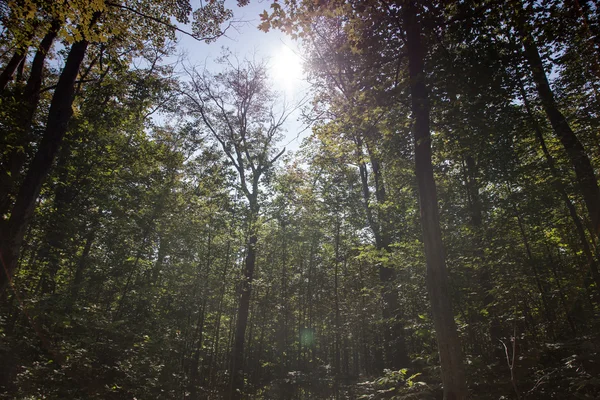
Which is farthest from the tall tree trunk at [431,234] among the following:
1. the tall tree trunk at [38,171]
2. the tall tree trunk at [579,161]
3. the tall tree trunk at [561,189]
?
the tall tree trunk at [38,171]

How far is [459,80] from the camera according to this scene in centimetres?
603

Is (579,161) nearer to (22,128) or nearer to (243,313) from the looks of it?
(22,128)

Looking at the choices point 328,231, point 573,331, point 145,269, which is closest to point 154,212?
point 145,269

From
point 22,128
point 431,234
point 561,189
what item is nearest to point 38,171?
point 22,128

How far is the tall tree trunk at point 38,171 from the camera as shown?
5.58 metres

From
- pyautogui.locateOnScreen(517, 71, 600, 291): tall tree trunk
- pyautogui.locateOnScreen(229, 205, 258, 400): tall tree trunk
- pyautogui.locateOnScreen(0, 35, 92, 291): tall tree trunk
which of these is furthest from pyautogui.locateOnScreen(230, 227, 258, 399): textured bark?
pyautogui.locateOnScreen(517, 71, 600, 291): tall tree trunk

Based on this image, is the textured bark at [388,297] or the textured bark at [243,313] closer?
the textured bark at [388,297]

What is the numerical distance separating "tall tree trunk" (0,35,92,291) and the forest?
0.11 ft

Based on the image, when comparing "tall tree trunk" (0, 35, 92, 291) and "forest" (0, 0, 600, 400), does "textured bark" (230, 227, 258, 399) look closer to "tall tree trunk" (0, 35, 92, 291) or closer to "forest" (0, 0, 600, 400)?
"forest" (0, 0, 600, 400)

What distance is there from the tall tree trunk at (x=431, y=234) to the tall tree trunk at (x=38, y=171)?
694 centimetres

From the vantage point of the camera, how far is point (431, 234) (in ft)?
17.5

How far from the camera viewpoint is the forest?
5660 mm

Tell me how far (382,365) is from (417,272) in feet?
24.8

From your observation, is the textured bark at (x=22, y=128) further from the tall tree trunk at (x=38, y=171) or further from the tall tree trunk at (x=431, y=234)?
the tall tree trunk at (x=431, y=234)
